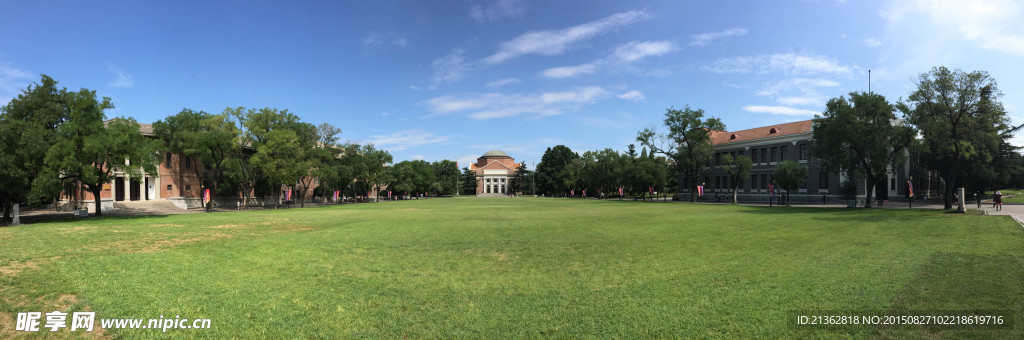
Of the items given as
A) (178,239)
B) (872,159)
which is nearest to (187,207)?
(178,239)

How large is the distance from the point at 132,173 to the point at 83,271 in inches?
884

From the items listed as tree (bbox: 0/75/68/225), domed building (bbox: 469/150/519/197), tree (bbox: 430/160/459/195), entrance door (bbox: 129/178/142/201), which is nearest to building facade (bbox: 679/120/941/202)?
tree (bbox: 0/75/68/225)

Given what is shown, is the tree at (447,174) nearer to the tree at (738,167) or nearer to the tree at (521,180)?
the tree at (521,180)

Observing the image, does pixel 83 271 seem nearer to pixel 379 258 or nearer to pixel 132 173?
pixel 379 258

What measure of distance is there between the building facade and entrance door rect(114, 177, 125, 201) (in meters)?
63.6

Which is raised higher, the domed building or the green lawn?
the domed building

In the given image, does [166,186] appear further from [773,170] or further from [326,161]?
[773,170]

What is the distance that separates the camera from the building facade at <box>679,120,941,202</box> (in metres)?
48.4

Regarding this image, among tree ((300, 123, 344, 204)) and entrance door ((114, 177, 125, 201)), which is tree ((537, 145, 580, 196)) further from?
entrance door ((114, 177, 125, 201))

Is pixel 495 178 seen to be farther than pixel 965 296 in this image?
Yes

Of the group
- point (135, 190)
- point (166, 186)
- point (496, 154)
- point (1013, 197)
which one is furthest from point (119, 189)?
point (496, 154)

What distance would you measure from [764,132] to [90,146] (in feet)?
209

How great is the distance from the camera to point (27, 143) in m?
22.7

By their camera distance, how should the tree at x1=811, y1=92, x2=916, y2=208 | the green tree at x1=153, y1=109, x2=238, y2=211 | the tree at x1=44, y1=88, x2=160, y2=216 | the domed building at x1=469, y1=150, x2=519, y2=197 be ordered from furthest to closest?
the domed building at x1=469, y1=150, x2=519, y2=197
the green tree at x1=153, y1=109, x2=238, y2=211
the tree at x1=811, y1=92, x2=916, y2=208
the tree at x1=44, y1=88, x2=160, y2=216
